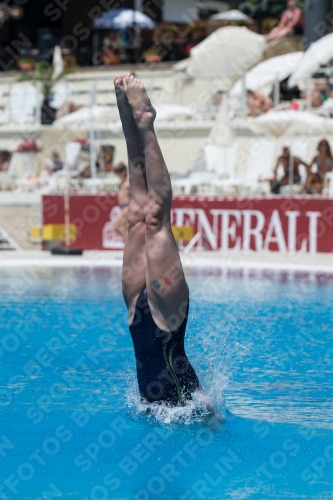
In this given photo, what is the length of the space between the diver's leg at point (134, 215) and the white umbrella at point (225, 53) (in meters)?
16.3

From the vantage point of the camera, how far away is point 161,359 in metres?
5.30

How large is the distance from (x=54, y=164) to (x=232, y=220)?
23.1ft

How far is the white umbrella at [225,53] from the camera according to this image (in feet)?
69.5

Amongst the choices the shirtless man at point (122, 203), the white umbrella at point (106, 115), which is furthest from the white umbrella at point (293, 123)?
the shirtless man at point (122, 203)

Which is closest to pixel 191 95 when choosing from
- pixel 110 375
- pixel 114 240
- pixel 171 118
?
pixel 171 118

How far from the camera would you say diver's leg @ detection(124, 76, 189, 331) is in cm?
512

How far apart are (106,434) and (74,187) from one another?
1500 centimetres

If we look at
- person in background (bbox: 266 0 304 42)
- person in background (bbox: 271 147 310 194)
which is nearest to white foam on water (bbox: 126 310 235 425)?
person in background (bbox: 271 147 310 194)

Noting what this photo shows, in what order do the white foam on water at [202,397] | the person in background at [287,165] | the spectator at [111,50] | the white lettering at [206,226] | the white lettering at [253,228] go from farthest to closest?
1. the spectator at [111,50]
2. the person in background at [287,165]
3. the white lettering at [206,226]
4. the white lettering at [253,228]
5. the white foam on water at [202,397]

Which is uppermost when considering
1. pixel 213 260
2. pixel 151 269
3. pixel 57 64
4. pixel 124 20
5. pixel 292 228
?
pixel 124 20

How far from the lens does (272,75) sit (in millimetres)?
20844

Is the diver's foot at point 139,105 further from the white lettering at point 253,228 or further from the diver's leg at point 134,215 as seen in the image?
the white lettering at point 253,228

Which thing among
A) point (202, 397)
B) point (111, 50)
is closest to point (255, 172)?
point (111, 50)

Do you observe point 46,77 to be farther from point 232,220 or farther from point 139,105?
point 139,105
